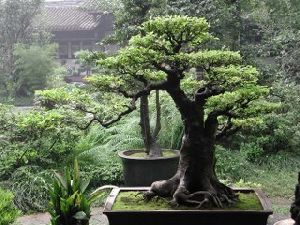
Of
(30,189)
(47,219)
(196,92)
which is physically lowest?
(47,219)

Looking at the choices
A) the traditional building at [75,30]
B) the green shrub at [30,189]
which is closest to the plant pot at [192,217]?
the green shrub at [30,189]

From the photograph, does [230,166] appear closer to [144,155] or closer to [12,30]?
[144,155]

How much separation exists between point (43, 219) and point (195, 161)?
7.58 feet

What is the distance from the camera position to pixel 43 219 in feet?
16.8

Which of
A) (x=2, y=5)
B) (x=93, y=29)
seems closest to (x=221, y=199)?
(x=2, y=5)

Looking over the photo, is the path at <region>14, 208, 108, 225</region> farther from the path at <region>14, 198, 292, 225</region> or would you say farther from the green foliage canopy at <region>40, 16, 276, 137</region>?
the green foliage canopy at <region>40, 16, 276, 137</region>

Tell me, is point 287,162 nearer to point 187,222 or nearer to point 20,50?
point 187,222

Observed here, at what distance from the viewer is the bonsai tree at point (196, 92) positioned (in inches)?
129

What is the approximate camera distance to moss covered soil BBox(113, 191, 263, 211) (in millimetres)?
3410

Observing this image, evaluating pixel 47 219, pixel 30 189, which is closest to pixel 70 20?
pixel 30 189

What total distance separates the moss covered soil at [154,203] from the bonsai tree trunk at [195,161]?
72 mm

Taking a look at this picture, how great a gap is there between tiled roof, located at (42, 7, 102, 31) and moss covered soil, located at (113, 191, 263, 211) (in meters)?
15.1

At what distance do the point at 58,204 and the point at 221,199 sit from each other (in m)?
1.28

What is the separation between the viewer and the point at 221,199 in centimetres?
352
